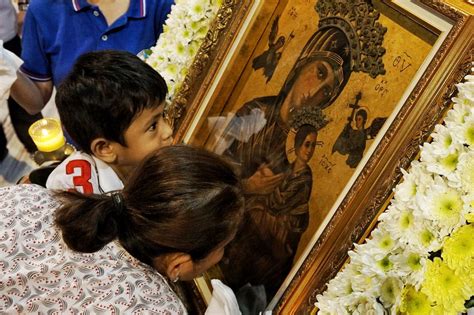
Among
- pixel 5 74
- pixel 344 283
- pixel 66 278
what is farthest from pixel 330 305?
pixel 5 74

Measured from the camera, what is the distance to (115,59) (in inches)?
48.5

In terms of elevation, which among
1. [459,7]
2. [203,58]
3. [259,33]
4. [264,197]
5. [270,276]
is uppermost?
[459,7]

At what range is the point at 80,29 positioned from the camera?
1.65 metres

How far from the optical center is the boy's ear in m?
1.24

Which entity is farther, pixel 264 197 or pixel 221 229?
pixel 264 197

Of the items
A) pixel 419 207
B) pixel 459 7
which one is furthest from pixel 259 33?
pixel 419 207

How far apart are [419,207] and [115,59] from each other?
0.77 metres

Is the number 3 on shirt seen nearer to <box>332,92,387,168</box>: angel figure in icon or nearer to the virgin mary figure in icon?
the virgin mary figure in icon

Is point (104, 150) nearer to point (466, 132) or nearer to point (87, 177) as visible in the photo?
point (87, 177)

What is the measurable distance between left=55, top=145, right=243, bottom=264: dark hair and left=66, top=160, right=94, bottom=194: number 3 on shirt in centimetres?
29

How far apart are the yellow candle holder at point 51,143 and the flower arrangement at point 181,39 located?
19.9 inches

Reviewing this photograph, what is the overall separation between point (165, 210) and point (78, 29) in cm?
96

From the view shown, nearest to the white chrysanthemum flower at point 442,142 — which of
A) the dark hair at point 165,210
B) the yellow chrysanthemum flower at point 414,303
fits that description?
the yellow chrysanthemum flower at point 414,303

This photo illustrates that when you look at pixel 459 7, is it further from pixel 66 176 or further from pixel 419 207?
pixel 66 176
